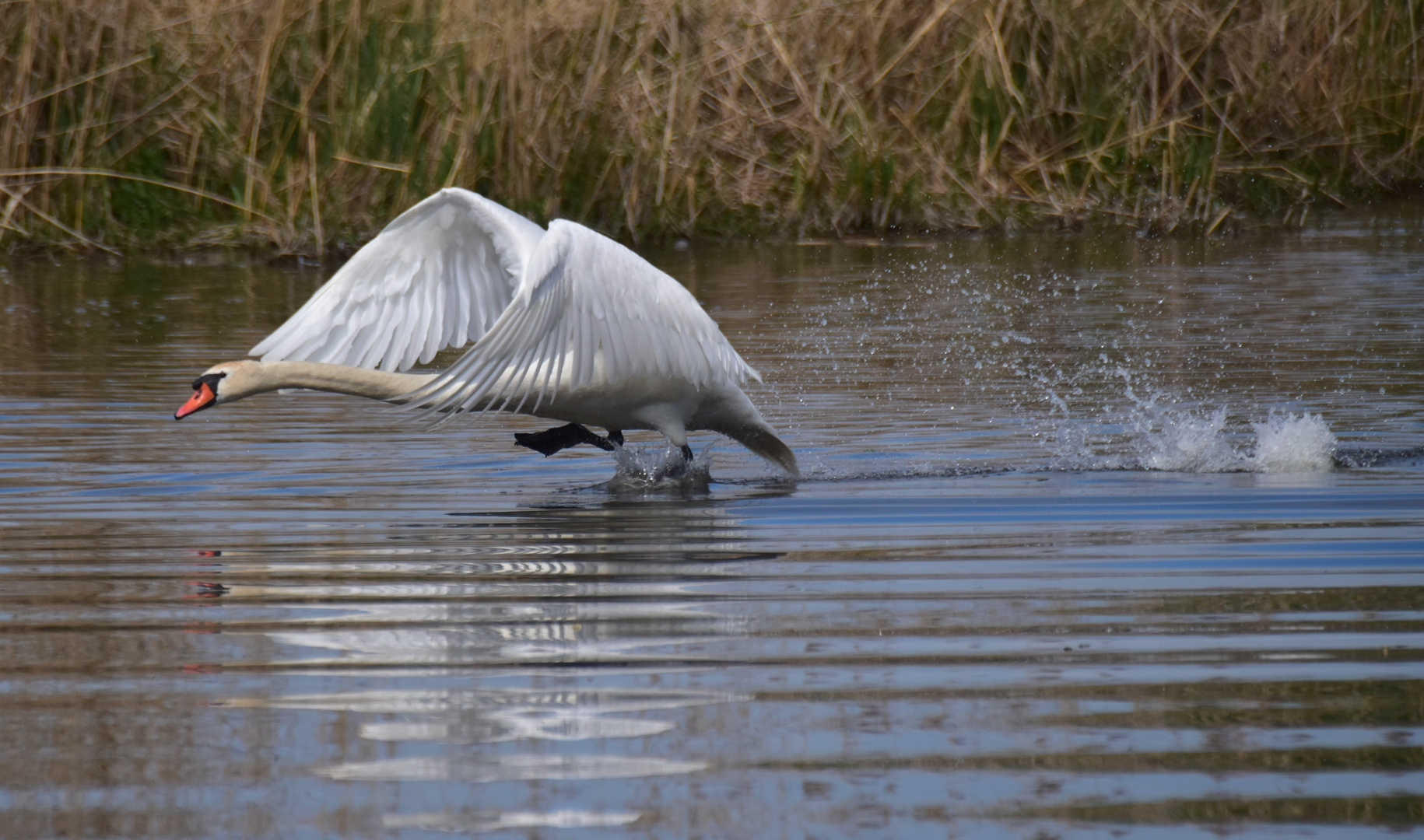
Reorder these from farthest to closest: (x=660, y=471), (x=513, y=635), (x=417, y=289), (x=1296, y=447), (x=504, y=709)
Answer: (x=417, y=289) < (x=660, y=471) < (x=1296, y=447) < (x=513, y=635) < (x=504, y=709)

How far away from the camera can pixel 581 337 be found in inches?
254

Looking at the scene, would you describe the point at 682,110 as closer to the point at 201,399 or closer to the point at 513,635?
the point at 201,399

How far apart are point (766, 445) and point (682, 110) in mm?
7891

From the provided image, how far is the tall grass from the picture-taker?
14180 mm

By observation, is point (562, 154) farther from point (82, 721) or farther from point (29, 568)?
point (82, 721)

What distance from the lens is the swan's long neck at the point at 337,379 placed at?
6598 mm

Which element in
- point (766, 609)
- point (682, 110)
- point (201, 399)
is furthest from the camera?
point (682, 110)

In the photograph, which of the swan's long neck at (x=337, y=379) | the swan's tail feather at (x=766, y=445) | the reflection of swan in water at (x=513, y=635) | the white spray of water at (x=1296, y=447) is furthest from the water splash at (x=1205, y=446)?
the swan's long neck at (x=337, y=379)

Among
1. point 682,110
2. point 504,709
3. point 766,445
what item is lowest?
point 504,709

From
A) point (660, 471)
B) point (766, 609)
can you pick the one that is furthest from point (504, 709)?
point (660, 471)

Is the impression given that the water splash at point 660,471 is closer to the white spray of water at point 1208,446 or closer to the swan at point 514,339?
the swan at point 514,339

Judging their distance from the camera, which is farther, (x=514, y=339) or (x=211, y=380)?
(x=211, y=380)

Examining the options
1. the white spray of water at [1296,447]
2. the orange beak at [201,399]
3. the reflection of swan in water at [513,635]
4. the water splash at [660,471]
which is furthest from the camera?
the water splash at [660,471]

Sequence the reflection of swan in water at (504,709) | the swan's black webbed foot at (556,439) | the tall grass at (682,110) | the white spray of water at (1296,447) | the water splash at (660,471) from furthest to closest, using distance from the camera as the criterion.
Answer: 1. the tall grass at (682,110)
2. the swan's black webbed foot at (556,439)
3. the water splash at (660,471)
4. the white spray of water at (1296,447)
5. the reflection of swan in water at (504,709)
